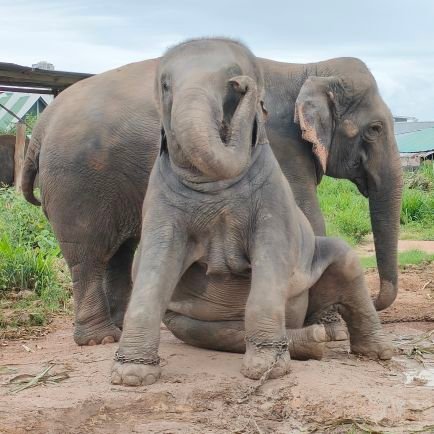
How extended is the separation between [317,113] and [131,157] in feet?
4.90

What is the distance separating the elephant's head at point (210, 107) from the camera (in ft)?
13.2

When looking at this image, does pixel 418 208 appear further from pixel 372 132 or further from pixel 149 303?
pixel 149 303

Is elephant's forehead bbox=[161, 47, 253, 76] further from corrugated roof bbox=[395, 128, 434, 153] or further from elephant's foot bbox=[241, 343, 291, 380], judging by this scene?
corrugated roof bbox=[395, 128, 434, 153]

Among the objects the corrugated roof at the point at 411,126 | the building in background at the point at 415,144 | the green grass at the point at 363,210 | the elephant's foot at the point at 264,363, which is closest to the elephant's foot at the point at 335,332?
the elephant's foot at the point at 264,363

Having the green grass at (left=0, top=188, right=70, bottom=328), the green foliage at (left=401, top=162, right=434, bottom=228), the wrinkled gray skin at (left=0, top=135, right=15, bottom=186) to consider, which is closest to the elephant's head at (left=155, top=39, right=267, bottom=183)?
the green grass at (left=0, top=188, right=70, bottom=328)

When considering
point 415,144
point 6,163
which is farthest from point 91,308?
point 415,144

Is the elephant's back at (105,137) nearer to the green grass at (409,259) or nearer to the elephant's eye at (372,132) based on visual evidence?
the elephant's eye at (372,132)

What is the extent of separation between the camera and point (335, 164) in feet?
22.6

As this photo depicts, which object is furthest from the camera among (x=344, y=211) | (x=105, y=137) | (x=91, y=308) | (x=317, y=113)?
(x=344, y=211)

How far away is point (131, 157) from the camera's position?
5836mm

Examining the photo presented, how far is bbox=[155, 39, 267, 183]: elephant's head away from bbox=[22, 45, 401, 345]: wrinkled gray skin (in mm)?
1199

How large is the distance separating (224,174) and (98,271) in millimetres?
2117

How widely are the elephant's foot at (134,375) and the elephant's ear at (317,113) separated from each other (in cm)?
270

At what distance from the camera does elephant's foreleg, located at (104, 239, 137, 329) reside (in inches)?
258
